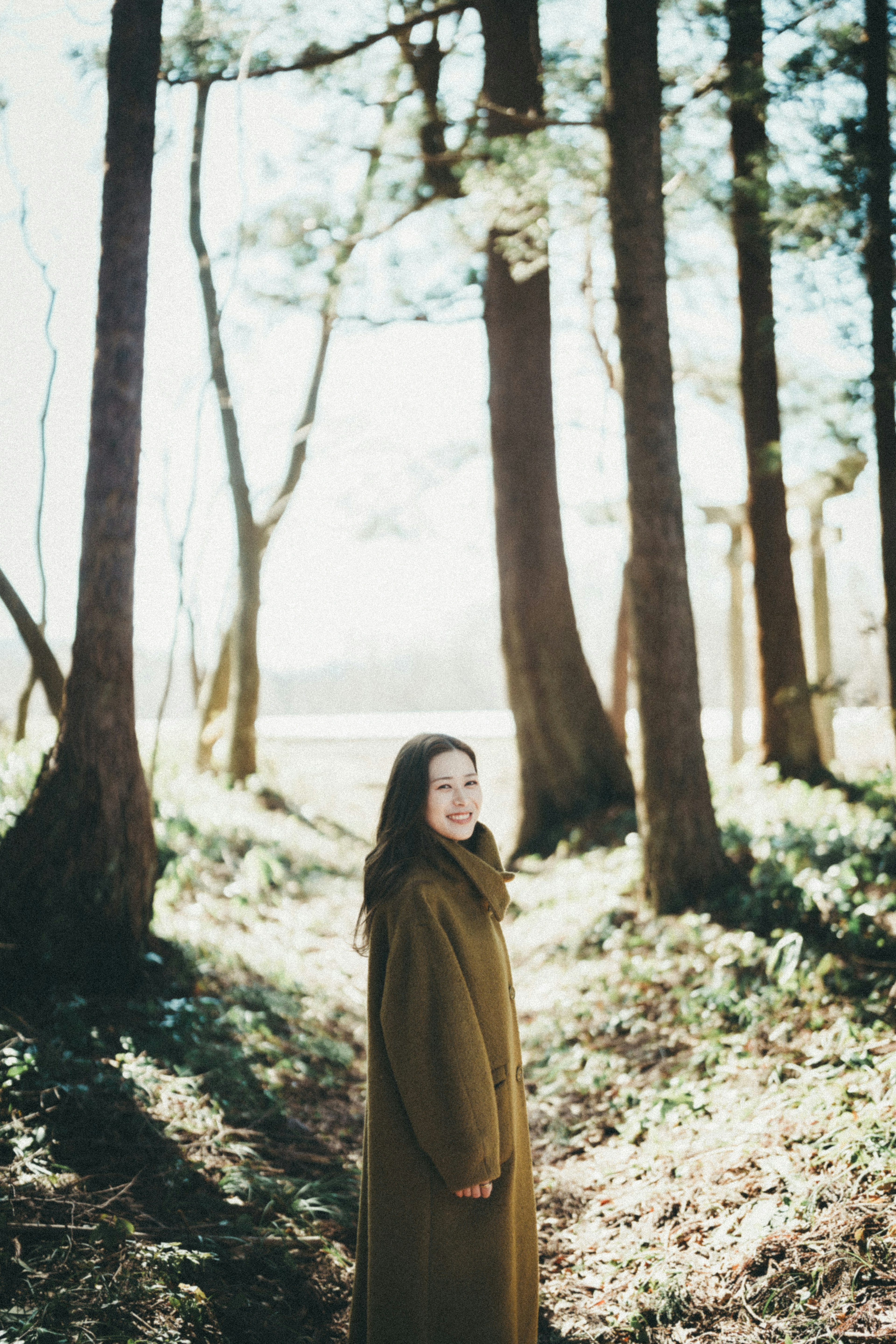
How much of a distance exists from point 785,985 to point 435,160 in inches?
287

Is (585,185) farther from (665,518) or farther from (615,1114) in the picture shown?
(615,1114)

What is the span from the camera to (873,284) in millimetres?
5938

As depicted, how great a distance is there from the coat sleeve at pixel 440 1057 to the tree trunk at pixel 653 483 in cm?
423

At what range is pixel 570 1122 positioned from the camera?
4.62 m

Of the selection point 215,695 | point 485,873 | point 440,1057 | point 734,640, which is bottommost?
point 440,1057

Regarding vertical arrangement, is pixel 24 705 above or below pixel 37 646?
below

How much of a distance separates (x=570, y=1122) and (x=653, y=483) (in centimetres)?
404

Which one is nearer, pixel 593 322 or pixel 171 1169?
pixel 171 1169

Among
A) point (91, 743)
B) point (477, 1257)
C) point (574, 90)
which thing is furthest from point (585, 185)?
point (477, 1257)

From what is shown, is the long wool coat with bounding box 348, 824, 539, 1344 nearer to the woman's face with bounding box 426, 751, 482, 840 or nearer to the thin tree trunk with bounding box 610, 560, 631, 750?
the woman's face with bounding box 426, 751, 482, 840

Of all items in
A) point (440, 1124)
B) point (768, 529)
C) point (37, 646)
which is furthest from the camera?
point (768, 529)

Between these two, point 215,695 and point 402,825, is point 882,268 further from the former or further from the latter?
point 215,695

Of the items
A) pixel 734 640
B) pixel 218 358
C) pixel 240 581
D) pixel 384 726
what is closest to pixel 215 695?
pixel 240 581

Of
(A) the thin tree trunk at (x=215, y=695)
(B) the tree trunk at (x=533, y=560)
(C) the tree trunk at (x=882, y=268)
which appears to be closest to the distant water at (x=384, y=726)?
(A) the thin tree trunk at (x=215, y=695)
